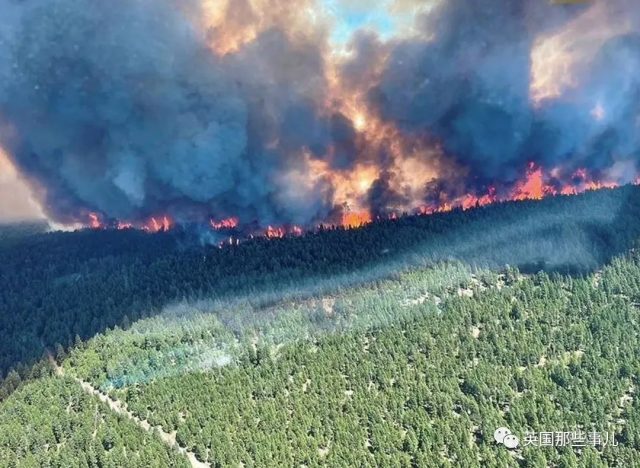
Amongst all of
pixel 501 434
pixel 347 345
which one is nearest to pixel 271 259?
pixel 347 345

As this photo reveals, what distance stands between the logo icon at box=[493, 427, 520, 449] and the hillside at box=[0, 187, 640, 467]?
66 cm

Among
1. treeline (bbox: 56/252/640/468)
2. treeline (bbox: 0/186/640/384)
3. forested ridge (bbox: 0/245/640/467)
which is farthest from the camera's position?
treeline (bbox: 0/186/640/384)

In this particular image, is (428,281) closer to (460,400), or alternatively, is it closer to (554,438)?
(460,400)

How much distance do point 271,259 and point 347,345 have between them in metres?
28.5

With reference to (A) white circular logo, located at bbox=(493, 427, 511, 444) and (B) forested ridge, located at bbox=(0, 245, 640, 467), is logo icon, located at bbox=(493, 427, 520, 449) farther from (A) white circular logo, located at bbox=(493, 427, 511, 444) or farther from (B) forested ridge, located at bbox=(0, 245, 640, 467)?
(B) forested ridge, located at bbox=(0, 245, 640, 467)

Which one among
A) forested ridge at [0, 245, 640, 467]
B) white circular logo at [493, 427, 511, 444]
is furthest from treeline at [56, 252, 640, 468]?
white circular logo at [493, 427, 511, 444]

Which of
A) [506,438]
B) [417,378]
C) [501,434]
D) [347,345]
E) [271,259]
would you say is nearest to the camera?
[506,438]

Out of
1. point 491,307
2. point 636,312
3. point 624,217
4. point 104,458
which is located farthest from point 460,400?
point 624,217

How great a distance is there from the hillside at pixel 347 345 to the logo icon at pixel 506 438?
658 millimetres

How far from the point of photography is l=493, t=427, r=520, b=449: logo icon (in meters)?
96.2

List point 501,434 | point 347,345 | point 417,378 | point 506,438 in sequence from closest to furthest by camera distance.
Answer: point 506,438 → point 501,434 → point 417,378 → point 347,345

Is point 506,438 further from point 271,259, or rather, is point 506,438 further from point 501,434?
point 271,259

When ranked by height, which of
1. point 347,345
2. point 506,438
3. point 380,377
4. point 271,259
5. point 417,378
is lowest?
point 506,438

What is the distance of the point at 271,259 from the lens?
5468 inches
